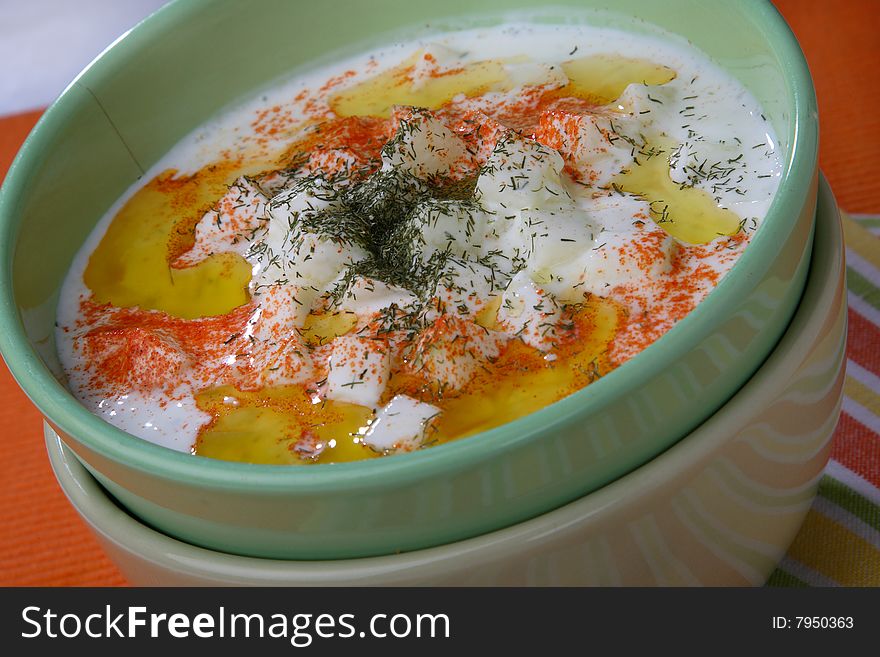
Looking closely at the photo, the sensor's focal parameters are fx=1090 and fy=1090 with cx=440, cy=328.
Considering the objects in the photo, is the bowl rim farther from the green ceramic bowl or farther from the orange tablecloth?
the orange tablecloth

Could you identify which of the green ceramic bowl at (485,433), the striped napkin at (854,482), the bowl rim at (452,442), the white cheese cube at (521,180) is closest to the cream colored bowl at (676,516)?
the green ceramic bowl at (485,433)

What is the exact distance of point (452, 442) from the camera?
115 cm

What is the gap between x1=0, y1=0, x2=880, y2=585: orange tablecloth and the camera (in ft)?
6.98

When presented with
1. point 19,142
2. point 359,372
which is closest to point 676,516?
point 359,372

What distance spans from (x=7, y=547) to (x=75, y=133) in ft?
2.75

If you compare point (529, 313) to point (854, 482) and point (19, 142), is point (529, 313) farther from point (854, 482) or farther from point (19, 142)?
point (19, 142)

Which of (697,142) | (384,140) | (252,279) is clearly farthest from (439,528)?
(384,140)

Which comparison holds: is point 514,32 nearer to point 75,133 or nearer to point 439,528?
point 75,133

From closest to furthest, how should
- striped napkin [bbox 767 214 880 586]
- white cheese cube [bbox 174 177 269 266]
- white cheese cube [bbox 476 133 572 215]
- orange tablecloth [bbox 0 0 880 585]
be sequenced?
white cheese cube [bbox 476 133 572 215] < striped napkin [bbox 767 214 880 586] < white cheese cube [bbox 174 177 269 266] < orange tablecloth [bbox 0 0 880 585]

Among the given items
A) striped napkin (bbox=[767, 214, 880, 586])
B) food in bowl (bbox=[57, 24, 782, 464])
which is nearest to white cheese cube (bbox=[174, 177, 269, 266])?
food in bowl (bbox=[57, 24, 782, 464])

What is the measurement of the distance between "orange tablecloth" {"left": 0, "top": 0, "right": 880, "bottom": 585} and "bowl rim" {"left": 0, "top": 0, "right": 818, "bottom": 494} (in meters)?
0.75

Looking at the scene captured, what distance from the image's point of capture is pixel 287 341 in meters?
1.56

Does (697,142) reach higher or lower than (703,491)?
higher

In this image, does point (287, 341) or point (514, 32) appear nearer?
point (287, 341)
